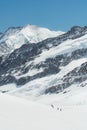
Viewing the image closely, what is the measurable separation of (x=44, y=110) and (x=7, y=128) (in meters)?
10.2

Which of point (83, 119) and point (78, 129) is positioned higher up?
point (83, 119)

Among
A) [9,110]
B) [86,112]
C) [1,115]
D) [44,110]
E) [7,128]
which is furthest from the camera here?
[86,112]

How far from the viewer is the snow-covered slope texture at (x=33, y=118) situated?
28.3 meters

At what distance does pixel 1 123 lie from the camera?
88.5 feet

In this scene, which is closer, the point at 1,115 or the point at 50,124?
the point at 1,115

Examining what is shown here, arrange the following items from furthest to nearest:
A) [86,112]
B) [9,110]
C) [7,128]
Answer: [86,112], [9,110], [7,128]

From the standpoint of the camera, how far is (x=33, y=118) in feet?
102

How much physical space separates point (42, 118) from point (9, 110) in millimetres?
2848

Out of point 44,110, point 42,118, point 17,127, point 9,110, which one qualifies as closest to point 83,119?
point 44,110

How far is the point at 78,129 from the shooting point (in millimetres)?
Result: 32156

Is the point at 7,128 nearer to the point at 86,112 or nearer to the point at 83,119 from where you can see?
the point at 83,119

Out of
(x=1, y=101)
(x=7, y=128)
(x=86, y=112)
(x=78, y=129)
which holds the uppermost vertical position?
(x=86, y=112)

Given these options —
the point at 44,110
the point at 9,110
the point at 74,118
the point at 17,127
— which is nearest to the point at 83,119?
the point at 74,118

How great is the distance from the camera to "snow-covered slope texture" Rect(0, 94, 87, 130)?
92.7 feet
